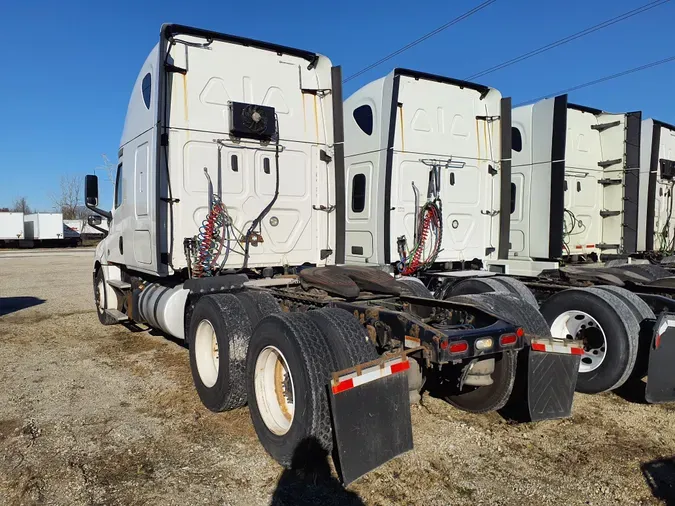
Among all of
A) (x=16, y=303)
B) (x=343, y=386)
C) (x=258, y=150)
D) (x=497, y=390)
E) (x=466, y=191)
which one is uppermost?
(x=258, y=150)

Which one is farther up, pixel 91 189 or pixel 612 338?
pixel 91 189

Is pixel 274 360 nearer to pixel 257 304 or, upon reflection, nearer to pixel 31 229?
pixel 257 304

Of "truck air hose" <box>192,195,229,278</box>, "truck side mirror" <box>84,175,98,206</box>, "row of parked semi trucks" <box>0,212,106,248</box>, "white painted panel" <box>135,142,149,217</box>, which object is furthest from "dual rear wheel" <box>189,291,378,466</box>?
"row of parked semi trucks" <box>0,212,106,248</box>

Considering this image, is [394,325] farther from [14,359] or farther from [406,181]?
[14,359]

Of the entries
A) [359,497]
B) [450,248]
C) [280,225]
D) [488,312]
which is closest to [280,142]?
[280,225]

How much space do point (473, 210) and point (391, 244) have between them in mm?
1509

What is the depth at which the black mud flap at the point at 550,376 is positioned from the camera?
391 centimetres

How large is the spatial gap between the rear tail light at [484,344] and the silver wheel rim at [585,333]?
6.75ft

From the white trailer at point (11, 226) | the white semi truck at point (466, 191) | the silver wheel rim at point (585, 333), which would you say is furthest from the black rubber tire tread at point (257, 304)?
the white trailer at point (11, 226)

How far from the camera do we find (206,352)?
5180mm

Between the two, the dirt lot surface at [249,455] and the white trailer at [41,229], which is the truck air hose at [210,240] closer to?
the dirt lot surface at [249,455]

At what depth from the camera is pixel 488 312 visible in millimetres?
3980

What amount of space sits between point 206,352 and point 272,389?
1.36 m

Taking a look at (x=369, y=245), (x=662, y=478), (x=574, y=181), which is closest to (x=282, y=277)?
(x=369, y=245)
